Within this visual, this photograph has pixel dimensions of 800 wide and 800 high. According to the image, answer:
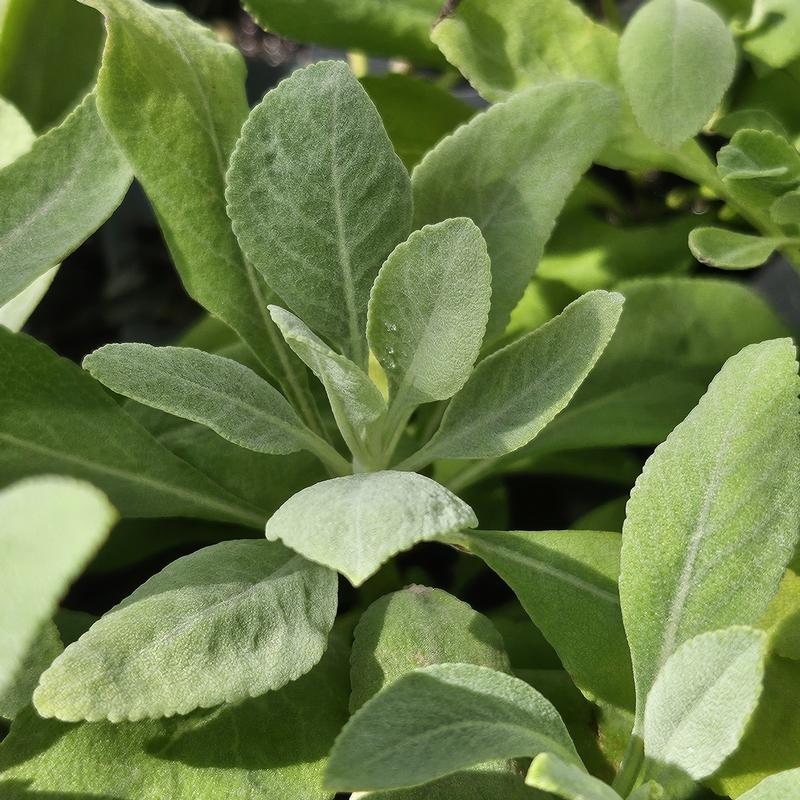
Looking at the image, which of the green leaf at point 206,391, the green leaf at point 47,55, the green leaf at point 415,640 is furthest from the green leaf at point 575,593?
the green leaf at point 47,55

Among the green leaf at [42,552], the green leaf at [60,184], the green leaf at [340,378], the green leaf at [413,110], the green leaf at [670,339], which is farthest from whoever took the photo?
the green leaf at [413,110]

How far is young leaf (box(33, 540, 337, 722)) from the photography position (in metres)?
0.46

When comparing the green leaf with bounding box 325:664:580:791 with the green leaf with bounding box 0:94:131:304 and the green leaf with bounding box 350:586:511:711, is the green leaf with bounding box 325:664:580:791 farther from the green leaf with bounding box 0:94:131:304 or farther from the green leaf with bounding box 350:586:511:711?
the green leaf with bounding box 0:94:131:304

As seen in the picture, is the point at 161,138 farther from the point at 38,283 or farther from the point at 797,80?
the point at 797,80

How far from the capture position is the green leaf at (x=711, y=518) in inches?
20.5

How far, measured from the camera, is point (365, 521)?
1.50ft

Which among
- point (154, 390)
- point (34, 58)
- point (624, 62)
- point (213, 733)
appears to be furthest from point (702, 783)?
point (34, 58)

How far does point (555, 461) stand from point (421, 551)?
0.48ft

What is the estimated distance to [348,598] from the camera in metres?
0.77

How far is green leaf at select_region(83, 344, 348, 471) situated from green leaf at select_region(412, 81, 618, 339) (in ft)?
0.56

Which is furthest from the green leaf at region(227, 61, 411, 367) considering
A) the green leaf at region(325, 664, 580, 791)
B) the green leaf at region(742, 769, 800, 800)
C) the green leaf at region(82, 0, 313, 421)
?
the green leaf at region(742, 769, 800, 800)

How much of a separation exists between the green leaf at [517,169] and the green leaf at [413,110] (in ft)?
0.69

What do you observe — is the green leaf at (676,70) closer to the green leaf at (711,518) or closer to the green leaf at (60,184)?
the green leaf at (711,518)

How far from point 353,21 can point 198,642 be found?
1.85 ft
